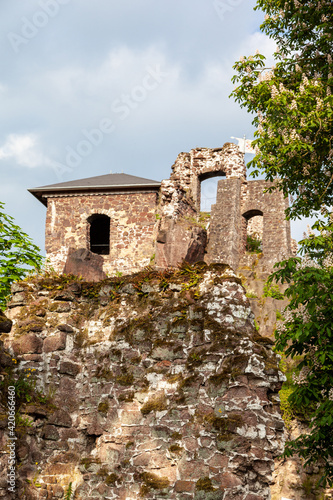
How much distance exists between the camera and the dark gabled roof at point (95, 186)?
2241 centimetres

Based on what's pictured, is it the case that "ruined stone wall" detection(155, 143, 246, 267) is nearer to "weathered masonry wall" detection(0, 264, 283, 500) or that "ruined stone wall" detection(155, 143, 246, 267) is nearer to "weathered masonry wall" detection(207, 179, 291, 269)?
"weathered masonry wall" detection(207, 179, 291, 269)

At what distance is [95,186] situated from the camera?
74.8 feet

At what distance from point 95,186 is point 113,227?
1.86 m

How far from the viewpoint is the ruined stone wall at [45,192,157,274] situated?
22.1 meters

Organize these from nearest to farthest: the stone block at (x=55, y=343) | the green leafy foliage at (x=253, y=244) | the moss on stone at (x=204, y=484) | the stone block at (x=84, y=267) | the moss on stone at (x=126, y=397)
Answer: the moss on stone at (x=204, y=484), the moss on stone at (x=126, y=397), the stone block at (x=55, y=343), the stone block at (x=84, y=267), the green leafy foliage at (x=253, y=244)


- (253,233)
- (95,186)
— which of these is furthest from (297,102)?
(253,233)

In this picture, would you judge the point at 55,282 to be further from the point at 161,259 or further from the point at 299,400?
the point at 161,259

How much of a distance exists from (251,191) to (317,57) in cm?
1402

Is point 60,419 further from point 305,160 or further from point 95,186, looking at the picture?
point 95,186

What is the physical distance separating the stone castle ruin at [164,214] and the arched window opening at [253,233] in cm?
17

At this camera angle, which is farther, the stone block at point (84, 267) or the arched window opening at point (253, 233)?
the arched window opening at point (253, 233)

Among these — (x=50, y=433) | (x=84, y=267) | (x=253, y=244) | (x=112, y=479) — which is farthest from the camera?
(x=253, y=244)

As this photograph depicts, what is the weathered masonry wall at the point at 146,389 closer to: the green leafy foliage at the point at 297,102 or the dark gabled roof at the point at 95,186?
the green leafy foliage at the point at 297,102

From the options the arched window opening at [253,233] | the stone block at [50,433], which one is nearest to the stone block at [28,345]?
the stone block at [50,433]
